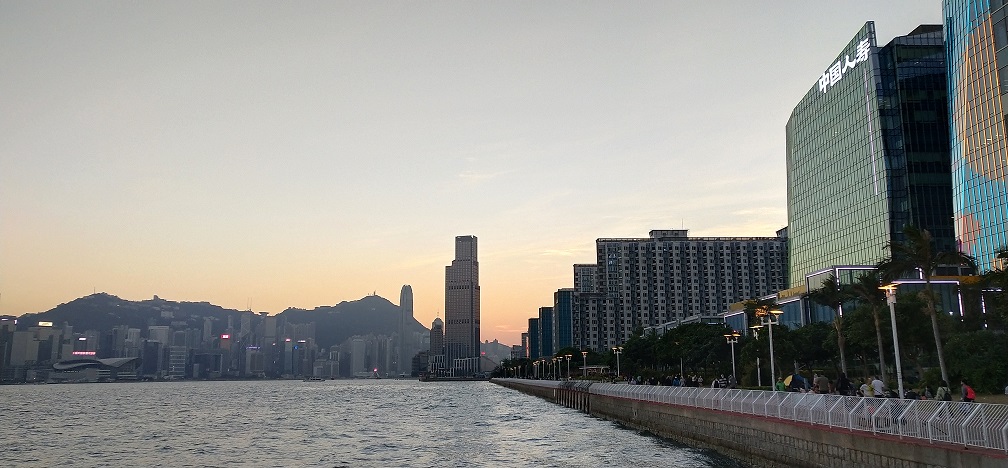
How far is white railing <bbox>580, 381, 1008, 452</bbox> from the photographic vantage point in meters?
20.9

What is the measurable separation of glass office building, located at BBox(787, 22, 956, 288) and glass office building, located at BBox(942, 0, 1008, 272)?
17.1 metres

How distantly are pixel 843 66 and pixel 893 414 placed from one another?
136233mm

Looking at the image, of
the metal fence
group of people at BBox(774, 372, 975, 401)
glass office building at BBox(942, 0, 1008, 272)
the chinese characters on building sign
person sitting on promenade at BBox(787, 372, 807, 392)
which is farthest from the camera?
the chinese characters on building sign

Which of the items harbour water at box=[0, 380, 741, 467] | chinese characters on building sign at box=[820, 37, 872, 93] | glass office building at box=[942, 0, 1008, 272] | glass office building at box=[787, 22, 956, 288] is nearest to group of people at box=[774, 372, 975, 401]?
harbour water at box=[0, 380, 741, 467]

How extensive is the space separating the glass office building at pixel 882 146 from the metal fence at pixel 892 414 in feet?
304

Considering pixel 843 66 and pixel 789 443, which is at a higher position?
pixel 843 66

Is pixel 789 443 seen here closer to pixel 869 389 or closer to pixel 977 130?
pixel 869 389

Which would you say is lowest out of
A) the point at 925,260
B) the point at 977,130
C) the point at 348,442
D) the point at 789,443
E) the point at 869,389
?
the point at 348,442

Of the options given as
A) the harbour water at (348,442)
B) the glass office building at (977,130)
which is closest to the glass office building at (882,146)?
the glass office building at (977,130)

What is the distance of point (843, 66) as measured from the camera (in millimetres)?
145750

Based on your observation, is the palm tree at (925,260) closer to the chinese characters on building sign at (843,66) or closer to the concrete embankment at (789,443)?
the concrete embankment at (789,443)

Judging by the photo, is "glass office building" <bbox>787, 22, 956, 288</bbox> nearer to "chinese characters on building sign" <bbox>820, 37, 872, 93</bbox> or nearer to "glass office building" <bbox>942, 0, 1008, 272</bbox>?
"chinese characters on building sign" <bbox>820, 37, 872, 93</bbox>

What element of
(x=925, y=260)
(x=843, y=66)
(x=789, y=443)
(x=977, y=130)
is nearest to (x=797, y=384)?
(x=925, y=260)

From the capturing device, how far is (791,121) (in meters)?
171
